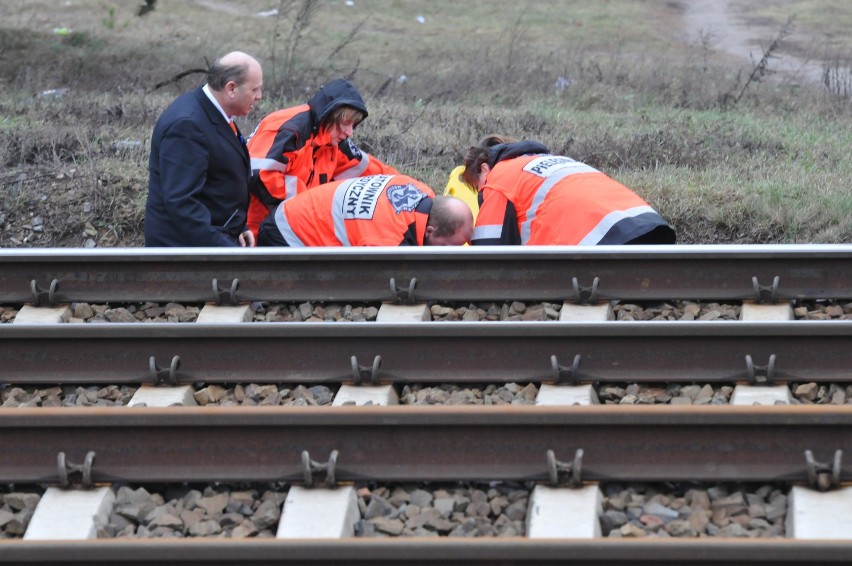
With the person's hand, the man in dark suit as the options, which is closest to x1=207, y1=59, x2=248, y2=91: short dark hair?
the man in dark suit

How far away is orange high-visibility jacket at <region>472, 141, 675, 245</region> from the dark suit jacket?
140 centimetres

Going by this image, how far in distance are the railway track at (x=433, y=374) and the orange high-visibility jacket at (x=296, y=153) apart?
1.55 meters

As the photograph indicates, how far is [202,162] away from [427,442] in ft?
9.22

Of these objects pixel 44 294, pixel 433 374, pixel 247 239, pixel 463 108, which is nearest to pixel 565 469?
pixel 433 374

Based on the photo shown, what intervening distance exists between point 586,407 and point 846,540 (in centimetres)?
92

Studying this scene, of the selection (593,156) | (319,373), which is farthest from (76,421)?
(593,156)

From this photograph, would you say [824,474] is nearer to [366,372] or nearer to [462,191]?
[366,372]

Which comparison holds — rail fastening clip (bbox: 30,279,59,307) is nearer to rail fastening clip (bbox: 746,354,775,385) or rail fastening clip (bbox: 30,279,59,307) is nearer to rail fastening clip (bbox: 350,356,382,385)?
rail fastening clip (bbox: 350,356,382,385)

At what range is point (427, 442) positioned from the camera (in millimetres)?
3832

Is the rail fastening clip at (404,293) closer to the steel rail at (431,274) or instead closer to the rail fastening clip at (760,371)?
the steel rail at (431,274)

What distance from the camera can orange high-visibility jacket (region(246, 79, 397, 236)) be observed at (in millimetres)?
6871

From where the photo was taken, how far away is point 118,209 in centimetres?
692

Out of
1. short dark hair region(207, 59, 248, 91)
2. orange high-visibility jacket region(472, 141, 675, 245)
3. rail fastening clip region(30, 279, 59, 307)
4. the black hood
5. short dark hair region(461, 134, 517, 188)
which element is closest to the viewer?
rail fastening clip region(30, 279, 59, 307)

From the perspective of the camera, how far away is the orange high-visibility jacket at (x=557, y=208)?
580 centimetres
